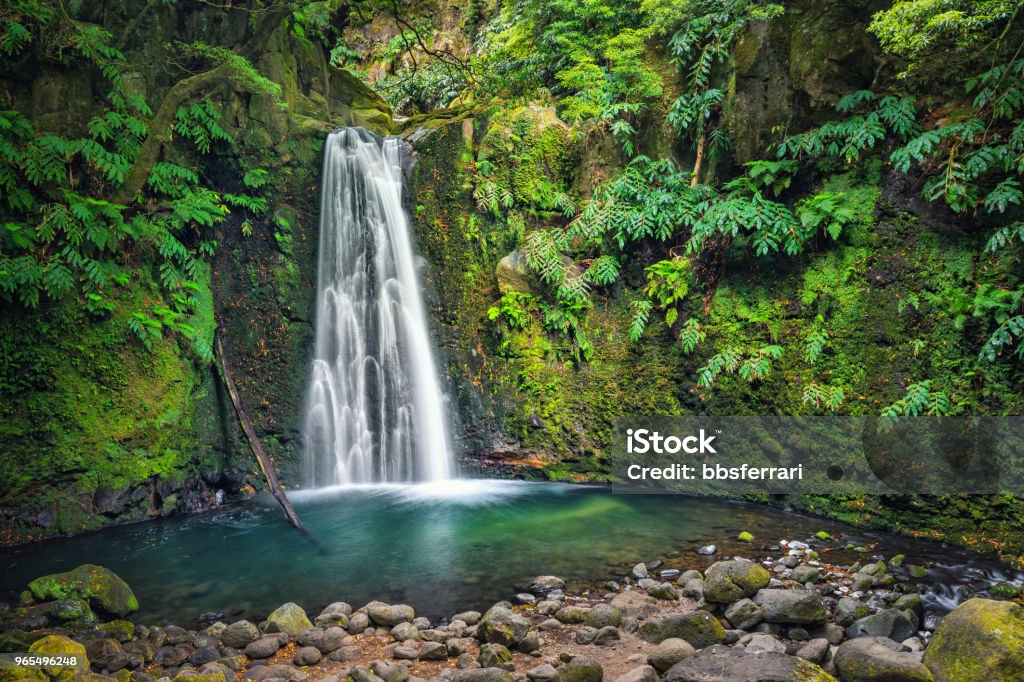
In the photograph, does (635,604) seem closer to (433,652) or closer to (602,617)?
(602,617)

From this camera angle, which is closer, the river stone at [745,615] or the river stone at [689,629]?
the river stone at [689,629]

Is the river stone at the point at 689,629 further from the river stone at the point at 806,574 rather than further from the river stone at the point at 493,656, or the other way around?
the river stone at the point at 806,574

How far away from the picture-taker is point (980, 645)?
10.1 ft

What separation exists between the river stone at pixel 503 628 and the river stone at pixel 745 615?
150 centimetres

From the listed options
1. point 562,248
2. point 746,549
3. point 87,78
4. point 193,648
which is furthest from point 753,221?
point 87,78

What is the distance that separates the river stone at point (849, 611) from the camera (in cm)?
397

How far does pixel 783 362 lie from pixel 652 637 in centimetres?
429

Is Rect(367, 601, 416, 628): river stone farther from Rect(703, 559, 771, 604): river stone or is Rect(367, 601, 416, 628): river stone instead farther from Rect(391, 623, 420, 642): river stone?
Rect(703, 559, 771, 604): river stone

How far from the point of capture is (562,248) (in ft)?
30.1

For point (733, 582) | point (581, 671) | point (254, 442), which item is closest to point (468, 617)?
point (581, 671)

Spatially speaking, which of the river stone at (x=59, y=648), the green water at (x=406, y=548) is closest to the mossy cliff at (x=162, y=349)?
the green water at (x=406, y=548)

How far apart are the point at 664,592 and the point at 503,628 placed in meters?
1.47

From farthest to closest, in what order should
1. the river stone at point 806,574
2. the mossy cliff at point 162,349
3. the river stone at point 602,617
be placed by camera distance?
1. the mossy cliff at point 162,349
2. the river stone at point 806,574
3. the river stone at point 602,617

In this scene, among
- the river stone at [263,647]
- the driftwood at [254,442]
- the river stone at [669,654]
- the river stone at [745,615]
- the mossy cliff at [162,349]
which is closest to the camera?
the river stone at [669,654]
